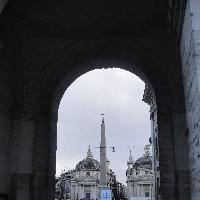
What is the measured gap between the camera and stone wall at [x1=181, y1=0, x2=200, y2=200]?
7.32 metres

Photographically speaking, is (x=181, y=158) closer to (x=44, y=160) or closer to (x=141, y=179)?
(x=44, y=160)

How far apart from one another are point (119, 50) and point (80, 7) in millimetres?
1964

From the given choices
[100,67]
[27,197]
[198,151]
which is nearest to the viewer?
[198,151]

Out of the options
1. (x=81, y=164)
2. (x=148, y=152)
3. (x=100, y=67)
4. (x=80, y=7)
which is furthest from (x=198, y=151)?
(x=81, y=164)

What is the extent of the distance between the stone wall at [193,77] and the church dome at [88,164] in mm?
82019

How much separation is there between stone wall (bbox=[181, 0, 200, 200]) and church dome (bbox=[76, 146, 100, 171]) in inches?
3229

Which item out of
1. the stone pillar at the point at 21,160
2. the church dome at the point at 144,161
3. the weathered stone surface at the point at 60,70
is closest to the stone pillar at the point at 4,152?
the weathered stone surface at the point at 60,70

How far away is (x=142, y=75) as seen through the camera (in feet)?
48.0

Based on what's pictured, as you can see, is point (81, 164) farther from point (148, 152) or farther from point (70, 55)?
point (70, 55)

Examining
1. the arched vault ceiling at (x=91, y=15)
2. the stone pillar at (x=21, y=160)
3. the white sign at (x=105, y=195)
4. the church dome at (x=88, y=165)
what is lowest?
the white sign at (x=105, y=195)

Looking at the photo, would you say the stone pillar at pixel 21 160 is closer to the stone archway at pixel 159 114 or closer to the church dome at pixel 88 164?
the stone archway at pixel 159 114

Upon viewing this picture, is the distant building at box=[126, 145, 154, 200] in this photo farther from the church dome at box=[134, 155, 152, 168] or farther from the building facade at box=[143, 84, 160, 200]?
the building facade at box=[143, 84, 160, 200]

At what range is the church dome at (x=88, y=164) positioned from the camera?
90.1m

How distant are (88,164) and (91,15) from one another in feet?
256
